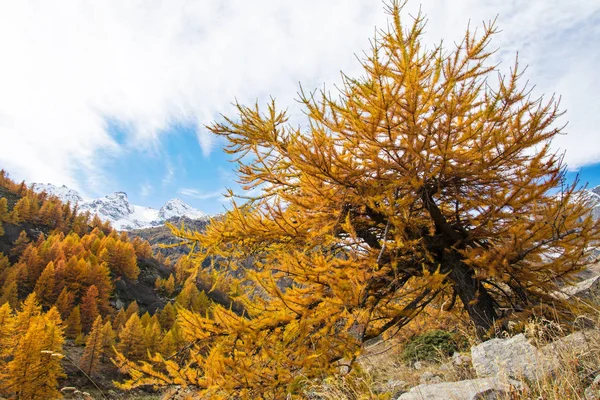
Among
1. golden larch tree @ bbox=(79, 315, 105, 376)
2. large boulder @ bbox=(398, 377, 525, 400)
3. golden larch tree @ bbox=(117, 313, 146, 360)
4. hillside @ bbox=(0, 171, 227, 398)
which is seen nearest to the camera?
large boulder @ bbox=(398, 377, 525, 400)

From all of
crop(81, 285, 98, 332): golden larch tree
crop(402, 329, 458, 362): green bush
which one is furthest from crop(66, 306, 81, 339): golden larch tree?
crop(402, 329, 458, 362): green bush

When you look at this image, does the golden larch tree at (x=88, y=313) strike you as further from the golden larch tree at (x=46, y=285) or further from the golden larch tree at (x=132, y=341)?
the golden larch tree at (x=132, y=341)

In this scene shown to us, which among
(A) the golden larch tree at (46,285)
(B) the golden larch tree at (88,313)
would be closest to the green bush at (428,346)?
(B) the golden larch tree at (88,313)

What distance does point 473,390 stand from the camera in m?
2.43

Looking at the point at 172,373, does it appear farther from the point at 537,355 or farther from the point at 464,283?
the point at 464,283

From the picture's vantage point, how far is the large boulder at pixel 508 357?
2.46 m

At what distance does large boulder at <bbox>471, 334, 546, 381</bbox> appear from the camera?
96.8 inches

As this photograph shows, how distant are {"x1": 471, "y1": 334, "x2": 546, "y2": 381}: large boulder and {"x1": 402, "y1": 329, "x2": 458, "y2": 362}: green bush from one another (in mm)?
6015

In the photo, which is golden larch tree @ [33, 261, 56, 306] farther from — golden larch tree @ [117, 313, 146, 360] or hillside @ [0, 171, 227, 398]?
golden larch tree @ [117, 313, 146, 360]

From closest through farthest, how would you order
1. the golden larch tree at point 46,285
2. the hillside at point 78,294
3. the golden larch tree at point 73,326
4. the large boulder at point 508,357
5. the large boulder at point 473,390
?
the large boulder at point 473,390
the large boulder at point 508,357
the hillside at point 78,294
the golden larch tree at point 73,326
the golden larch tree at point 46,285

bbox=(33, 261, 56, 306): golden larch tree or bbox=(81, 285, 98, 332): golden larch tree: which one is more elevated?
bbox=(33, 261, 56, 306): golden larch tree

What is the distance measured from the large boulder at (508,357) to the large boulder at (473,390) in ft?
0.38

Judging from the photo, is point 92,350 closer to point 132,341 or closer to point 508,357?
point 132,341

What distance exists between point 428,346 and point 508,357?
274 inches
